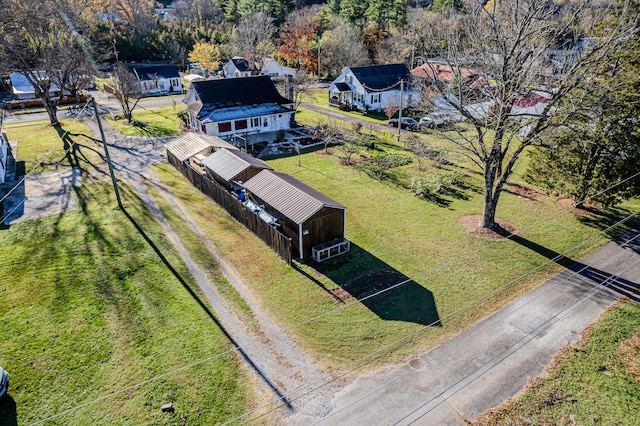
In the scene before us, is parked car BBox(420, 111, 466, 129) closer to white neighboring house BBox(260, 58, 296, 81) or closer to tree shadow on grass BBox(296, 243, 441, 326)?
tree shadow on grass BBox(296, 243, 441, 326)

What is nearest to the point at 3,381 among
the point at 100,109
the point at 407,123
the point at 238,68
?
the point at 407,123

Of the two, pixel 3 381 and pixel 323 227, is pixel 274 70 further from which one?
pixel 3 381

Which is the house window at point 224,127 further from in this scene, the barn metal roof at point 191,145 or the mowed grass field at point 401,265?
the mowed grass field at point 401,265

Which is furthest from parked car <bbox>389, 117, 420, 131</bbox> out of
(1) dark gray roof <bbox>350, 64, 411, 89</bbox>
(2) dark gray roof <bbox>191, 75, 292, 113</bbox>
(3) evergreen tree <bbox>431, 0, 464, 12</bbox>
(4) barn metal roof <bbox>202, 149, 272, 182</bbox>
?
(3) evergreen tree <bbox>431, 0, 464, 12</bbox>

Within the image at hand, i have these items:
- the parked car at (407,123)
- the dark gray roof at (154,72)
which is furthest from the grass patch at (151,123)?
the parked car at (407,123)

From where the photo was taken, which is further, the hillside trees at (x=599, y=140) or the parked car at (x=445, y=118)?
the parked car at (x=445, y=118)

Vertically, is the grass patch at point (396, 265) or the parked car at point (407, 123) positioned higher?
the parked car at point (407, 123)

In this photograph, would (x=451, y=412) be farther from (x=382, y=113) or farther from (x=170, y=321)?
(x=382, y=113)
